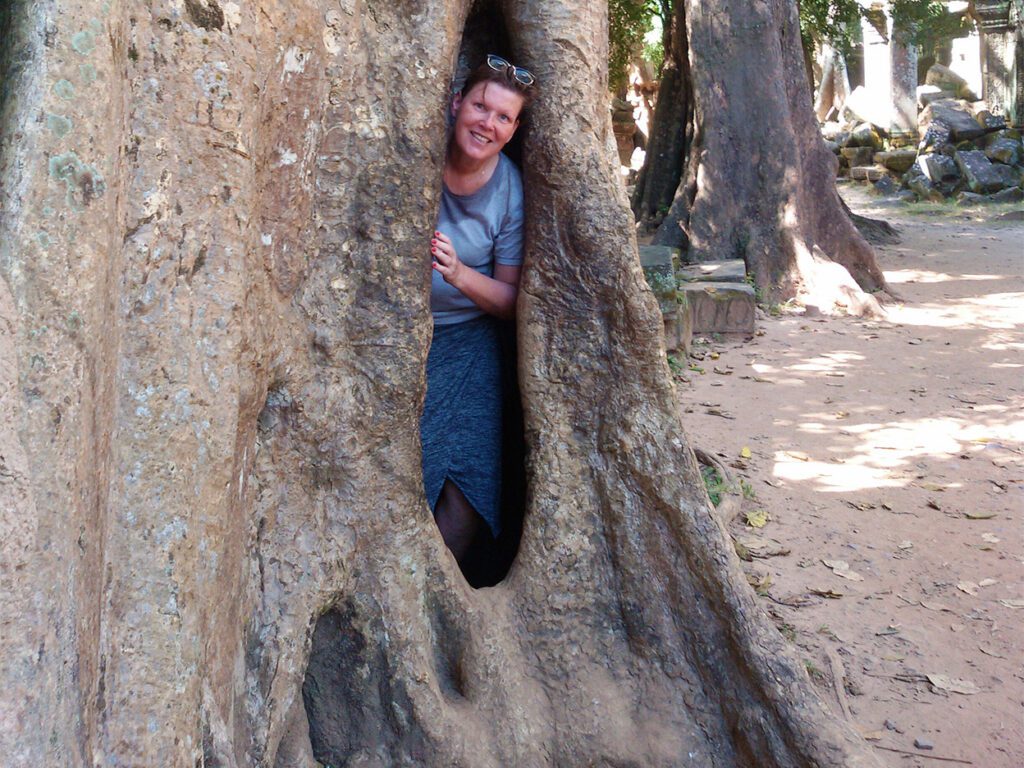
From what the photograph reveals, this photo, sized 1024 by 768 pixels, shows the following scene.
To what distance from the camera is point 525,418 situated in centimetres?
319

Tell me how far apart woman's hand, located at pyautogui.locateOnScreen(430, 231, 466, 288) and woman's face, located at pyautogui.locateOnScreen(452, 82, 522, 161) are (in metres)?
0.24

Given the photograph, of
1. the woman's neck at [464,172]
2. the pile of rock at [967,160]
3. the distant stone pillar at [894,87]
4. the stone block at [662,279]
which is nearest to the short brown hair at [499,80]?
the woman's neck at [464,172]

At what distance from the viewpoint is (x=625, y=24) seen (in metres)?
13.6

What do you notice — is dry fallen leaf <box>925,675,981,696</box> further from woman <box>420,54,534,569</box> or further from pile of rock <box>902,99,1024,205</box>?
pile of rock <box>902,99,1024,205</box>

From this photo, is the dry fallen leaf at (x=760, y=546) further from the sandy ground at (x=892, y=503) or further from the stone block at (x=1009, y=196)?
the stone block at (x=1009, y=196)

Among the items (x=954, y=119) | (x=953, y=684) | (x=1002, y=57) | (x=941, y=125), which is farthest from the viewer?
(x=1002, y=57)

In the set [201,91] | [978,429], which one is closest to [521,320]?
[201,91]

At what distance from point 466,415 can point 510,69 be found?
3.35 feet

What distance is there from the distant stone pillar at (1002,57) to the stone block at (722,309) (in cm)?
1483

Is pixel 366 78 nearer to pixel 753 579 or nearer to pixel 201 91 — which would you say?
pixel 201 91

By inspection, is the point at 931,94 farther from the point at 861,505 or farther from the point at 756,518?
the point at 756,518

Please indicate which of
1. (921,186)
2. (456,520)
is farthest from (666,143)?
(456,520)

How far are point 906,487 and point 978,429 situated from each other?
1.17m

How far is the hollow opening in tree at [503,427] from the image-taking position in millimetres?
3289
